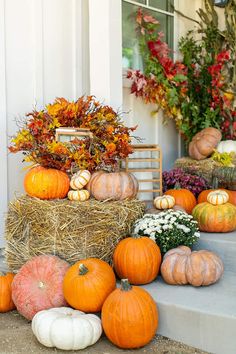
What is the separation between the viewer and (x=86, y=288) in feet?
8.87

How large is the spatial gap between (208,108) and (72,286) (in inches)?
122

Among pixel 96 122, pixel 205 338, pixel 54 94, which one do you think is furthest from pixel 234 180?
pixel 205 338

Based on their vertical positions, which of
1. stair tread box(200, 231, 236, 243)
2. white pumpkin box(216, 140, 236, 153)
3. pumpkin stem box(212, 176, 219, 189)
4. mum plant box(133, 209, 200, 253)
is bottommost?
stair tread box(200, 231, 236, 243)

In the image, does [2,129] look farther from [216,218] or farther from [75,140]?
[216,218]

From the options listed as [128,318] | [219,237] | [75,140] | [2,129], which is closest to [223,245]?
[219,237]

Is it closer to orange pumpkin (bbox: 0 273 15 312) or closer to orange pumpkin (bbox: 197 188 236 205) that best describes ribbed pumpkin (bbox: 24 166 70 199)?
orange pumpkin (bbox: 0 273 15 312)

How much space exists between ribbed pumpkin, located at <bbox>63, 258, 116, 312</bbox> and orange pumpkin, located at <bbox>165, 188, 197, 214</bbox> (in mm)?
1415

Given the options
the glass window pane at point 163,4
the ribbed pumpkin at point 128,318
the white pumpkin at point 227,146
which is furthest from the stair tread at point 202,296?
the glass window pane at point 163,4

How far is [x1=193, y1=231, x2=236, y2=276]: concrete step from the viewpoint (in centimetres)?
329

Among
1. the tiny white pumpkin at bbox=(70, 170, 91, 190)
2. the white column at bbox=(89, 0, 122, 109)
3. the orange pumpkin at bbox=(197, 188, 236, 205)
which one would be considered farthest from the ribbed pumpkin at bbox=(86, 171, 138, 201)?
the orange pumpkin at bbox=(197, 188, 236, 205)

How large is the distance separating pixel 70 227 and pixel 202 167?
6.60ft

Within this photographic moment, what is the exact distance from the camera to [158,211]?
3.60 m

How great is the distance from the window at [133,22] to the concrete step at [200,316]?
272cm

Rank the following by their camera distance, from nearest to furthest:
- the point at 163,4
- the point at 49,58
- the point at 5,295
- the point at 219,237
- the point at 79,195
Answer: the point at 5,295 → the point at 79,195 → the point at 219,237 → the point at 49,58 → the point at 163,4
